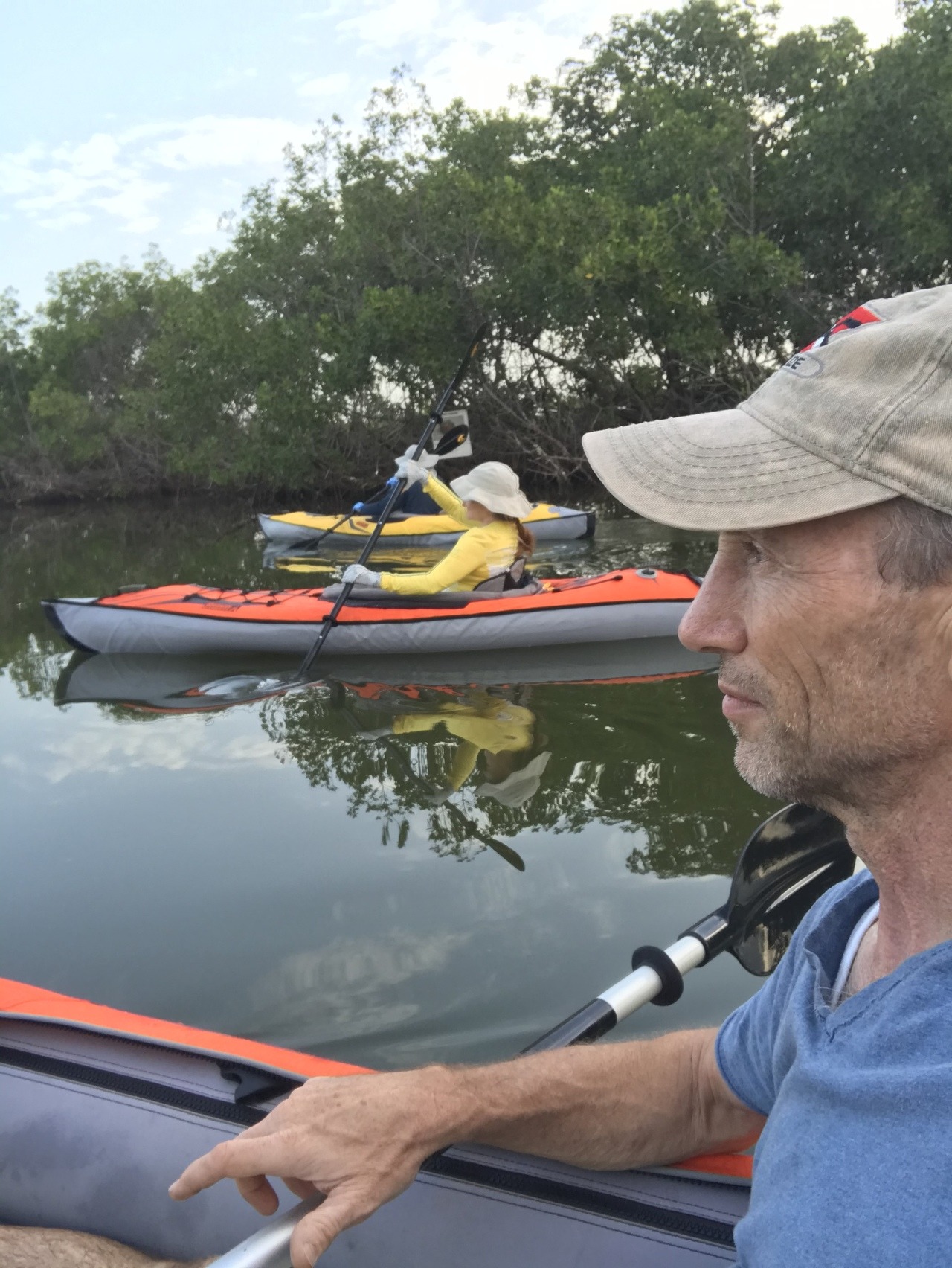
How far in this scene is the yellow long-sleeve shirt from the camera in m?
6.62

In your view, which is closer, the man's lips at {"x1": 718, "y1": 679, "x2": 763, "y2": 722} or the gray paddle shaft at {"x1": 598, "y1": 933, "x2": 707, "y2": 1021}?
the man's lips at {"x1": 718, "y1": 679, "x2": 763, "y2": 722}

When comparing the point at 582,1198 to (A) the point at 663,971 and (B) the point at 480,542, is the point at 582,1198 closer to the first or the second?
(A) the point at 663,971

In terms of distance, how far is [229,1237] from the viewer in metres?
1.44

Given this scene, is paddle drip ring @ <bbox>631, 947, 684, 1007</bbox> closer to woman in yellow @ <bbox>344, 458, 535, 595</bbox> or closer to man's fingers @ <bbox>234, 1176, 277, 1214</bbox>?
man's fingers @ <bbox>234, 1176, 277, 1214</bbox>

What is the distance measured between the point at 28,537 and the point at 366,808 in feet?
57.3

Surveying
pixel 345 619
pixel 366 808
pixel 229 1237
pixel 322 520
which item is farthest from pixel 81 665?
pixel 229 1237

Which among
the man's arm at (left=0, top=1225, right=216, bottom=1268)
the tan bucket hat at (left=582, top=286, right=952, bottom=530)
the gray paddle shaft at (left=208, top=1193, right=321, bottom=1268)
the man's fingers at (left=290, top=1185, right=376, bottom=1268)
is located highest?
the tan bucket hat at (left=582, top=286, right=952, bottom=530)

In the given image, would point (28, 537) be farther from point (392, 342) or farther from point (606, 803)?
point (606, 803)

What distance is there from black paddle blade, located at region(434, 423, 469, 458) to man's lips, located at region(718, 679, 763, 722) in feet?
24.3

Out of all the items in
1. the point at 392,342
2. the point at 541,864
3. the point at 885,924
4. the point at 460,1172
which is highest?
the point at 392,342

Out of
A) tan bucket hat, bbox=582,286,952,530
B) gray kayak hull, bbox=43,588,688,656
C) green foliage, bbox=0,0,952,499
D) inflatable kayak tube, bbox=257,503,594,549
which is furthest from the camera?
green foliage, bbox=0,0,952,499

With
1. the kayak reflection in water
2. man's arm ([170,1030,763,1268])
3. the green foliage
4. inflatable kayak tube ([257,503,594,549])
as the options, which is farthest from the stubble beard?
the green foliage

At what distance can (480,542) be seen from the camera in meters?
6.64

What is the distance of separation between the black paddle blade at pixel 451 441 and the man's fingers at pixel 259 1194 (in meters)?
7.47
